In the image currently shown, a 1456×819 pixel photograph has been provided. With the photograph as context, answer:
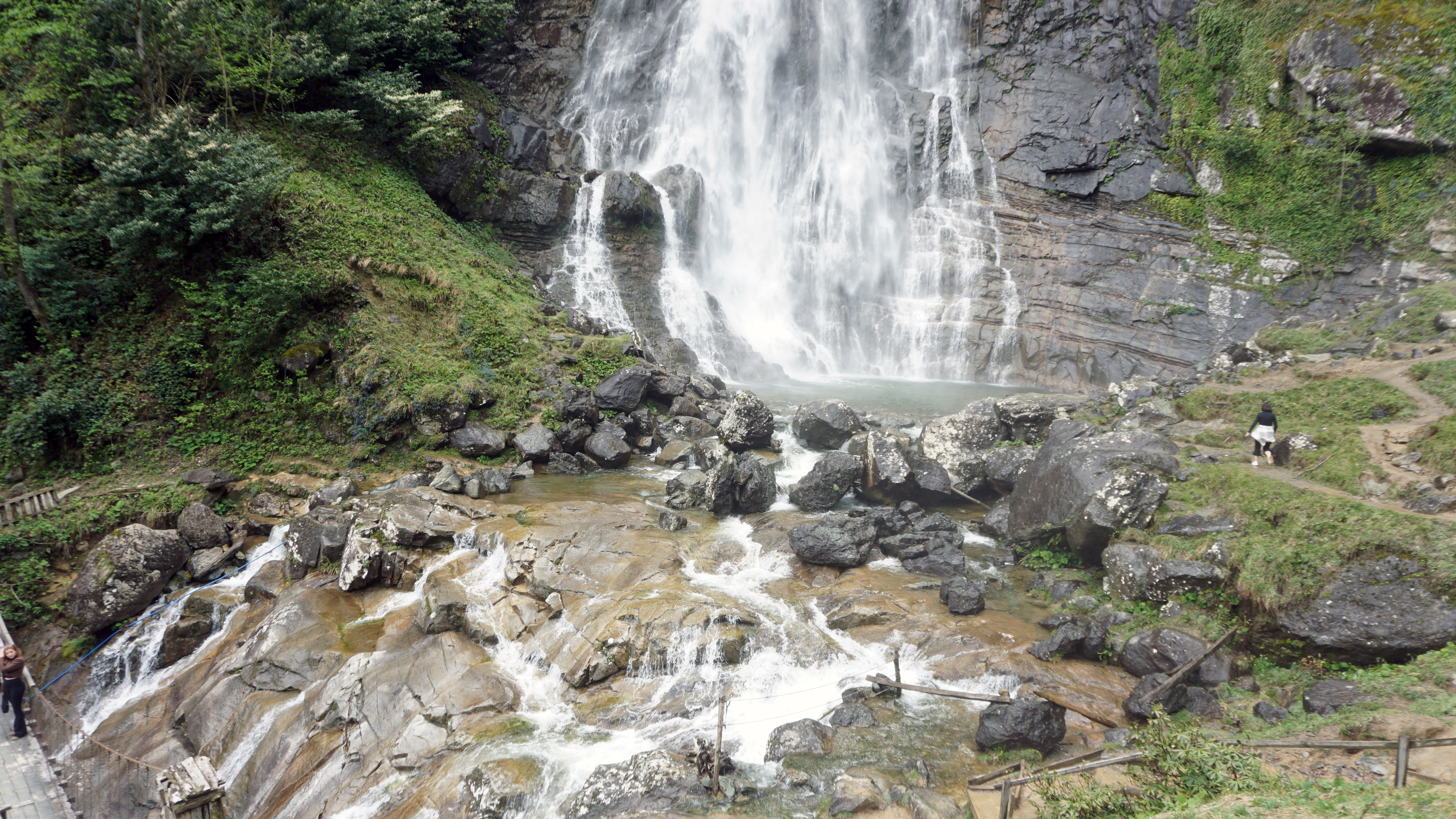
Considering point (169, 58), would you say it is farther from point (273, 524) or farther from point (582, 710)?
point (582, 710)

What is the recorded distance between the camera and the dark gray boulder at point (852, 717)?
281 inches

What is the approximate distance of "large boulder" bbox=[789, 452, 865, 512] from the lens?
39.3 ft

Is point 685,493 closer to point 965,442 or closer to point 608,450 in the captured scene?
point 608,450

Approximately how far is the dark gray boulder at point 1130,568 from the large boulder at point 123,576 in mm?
13934

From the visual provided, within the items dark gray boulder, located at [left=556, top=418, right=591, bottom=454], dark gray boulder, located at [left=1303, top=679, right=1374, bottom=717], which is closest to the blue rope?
dark gray boulder, located at [left=556, top=418, right=591, bottom=454]

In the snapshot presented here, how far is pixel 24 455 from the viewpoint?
11.4m

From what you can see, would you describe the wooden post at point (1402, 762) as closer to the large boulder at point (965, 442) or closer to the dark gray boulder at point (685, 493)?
the large boulder at point (965, 442)

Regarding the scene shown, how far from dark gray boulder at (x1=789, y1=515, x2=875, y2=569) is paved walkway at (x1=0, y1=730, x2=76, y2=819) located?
8.90m

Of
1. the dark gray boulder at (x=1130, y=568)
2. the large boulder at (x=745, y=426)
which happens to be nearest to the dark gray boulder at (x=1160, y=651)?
the dark gray boulder at (x=1130, y=568)

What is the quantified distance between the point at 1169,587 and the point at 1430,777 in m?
3.29

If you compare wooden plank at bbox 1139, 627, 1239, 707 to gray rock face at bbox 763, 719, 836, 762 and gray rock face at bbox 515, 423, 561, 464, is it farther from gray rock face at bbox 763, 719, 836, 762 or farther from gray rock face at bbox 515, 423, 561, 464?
gray rock face at bbox 515, 423, 561, 464

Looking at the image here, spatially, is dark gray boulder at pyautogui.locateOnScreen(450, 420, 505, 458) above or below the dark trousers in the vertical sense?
above

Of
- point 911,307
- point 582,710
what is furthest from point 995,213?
point 582,710

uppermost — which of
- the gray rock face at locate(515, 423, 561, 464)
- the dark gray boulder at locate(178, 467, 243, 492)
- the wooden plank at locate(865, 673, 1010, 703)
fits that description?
the gray rock face at locate(515, 423, 561, 464)
